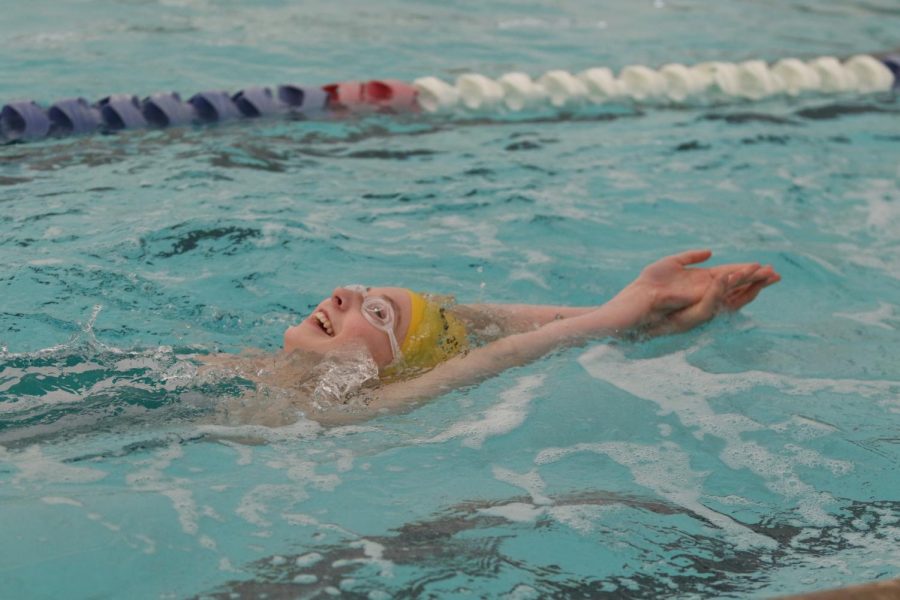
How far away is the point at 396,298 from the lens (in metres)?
4.44

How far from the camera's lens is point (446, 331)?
4.55 metres

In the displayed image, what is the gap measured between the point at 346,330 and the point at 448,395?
471 millimetres

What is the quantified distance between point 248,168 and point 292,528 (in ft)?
13.1

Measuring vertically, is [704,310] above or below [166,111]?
below

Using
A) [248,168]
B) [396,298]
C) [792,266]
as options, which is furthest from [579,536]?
[248,168]

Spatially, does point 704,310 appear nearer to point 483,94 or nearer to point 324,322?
point 324,322

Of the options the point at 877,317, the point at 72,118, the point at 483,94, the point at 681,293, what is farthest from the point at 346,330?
the point at 483,94

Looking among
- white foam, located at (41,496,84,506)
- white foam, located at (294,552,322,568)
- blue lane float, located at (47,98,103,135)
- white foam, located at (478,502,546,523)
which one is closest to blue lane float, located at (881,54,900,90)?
blue lane float, located at (47,98,103,135)

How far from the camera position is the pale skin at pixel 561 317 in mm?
4336

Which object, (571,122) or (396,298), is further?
(571,122)

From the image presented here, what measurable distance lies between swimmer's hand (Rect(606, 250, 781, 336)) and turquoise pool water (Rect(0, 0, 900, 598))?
4.4 inches

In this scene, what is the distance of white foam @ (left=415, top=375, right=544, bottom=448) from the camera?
12.8 feet

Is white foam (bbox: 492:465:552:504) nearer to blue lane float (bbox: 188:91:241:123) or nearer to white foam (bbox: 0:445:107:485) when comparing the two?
white foam (bbox: 0:445:107:485)

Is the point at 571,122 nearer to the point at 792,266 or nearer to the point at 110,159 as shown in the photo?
the point at 792,266
